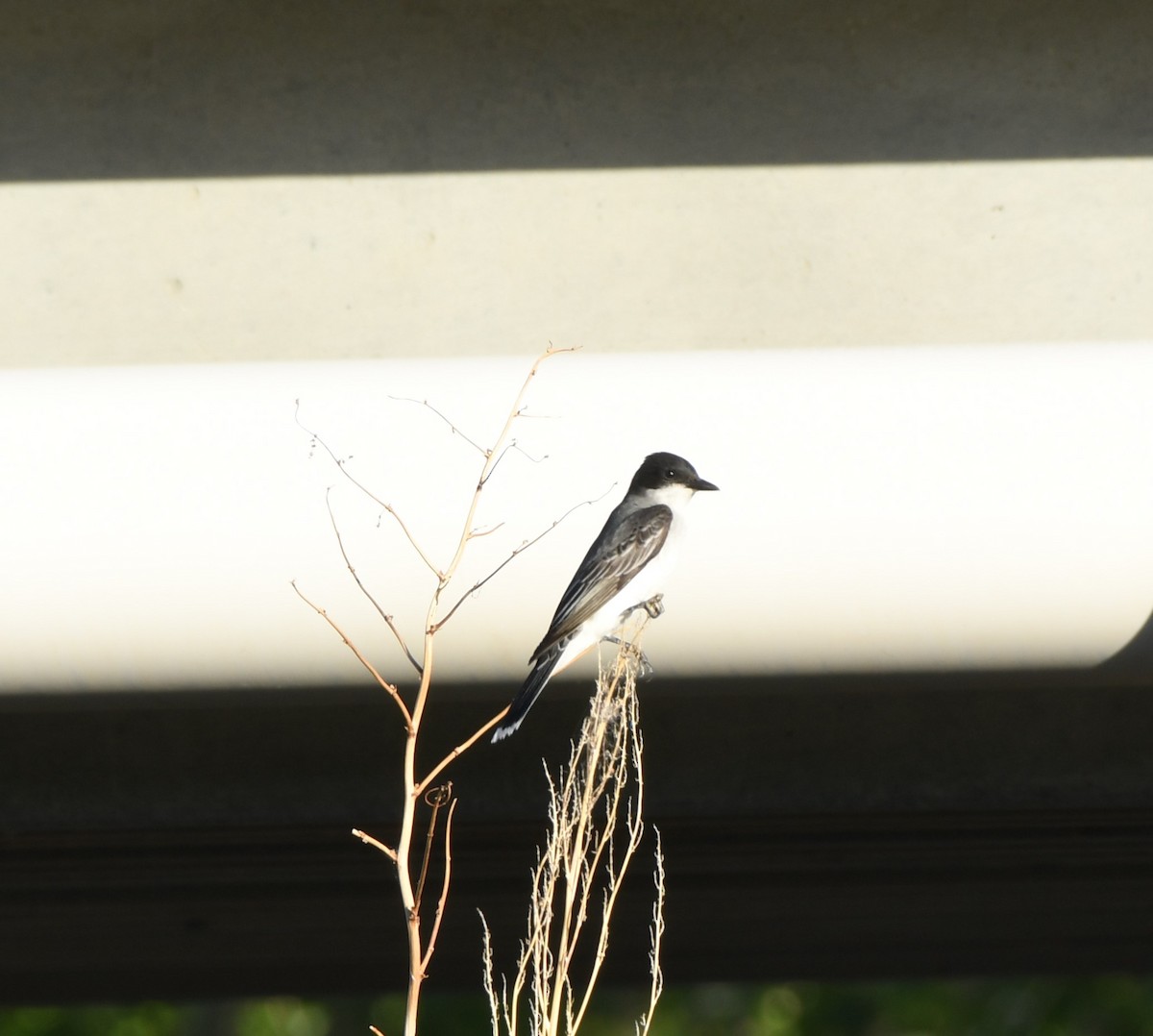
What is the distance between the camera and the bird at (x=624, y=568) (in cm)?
377

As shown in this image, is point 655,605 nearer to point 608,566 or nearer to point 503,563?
point 608,566

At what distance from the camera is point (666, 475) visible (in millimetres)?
4004

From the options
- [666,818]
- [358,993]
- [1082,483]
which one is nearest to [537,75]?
[1082,483]

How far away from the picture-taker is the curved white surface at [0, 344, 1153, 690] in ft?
12.3

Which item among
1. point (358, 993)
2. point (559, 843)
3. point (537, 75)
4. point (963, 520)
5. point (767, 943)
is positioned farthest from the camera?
point (358, 993)

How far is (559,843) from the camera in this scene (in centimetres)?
195

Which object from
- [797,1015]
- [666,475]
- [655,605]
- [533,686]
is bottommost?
[797,1015]

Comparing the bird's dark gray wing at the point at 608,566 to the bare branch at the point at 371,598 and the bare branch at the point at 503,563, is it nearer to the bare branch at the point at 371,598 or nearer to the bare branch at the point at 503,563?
the bare branch at the point at 503,563

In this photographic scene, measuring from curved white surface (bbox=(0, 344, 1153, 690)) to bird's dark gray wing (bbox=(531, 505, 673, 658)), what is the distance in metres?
0.07

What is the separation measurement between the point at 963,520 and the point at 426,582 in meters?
1.35

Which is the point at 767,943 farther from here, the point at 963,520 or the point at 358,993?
the point at 963,520

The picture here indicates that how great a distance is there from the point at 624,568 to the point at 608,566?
76mm

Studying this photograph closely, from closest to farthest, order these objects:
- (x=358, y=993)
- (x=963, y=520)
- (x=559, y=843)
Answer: (x=559, y=843)
(x=963, y=520)
(x=358, y=993)

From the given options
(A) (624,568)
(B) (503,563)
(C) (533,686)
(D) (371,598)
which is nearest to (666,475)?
(A) (624,568)
